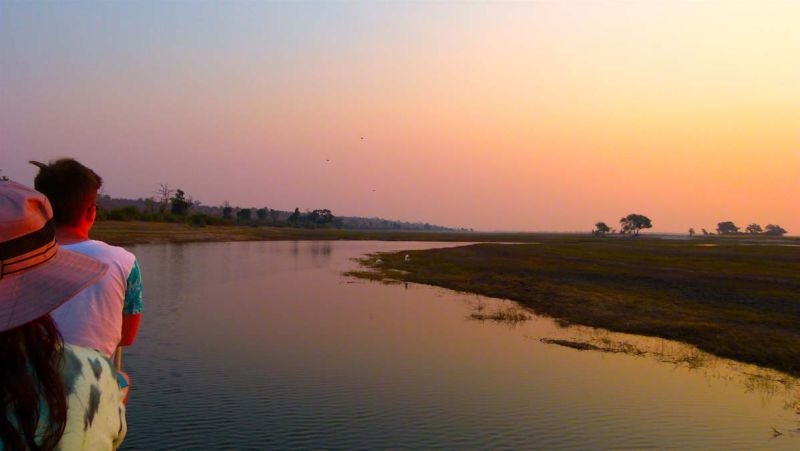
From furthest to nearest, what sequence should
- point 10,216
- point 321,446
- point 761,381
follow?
point 761,381 < point 321,446 < point 10,216

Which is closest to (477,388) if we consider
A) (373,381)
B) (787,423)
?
(373,381)

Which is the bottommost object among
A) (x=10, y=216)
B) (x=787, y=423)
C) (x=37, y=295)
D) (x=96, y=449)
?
(x=787, y=423)

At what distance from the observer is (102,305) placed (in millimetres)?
3451

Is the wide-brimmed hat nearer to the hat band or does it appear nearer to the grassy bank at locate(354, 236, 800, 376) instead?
the hat band

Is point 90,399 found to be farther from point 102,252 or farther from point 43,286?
point 102,252

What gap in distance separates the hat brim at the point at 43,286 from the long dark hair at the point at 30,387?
60 mm

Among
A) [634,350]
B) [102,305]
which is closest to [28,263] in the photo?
[102,305]

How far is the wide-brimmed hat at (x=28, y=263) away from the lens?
1668mm

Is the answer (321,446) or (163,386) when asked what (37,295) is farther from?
(163,386)

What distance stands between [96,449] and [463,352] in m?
14.3

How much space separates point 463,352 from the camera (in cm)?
1570

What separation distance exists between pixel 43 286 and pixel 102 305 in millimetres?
1830

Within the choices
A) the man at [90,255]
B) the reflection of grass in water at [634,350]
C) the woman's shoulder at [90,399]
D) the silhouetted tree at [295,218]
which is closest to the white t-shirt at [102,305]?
the man at [90,255]

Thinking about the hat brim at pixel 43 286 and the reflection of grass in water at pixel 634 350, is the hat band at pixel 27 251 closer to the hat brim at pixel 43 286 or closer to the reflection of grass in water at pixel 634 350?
the hat brim at pixel 43 286
